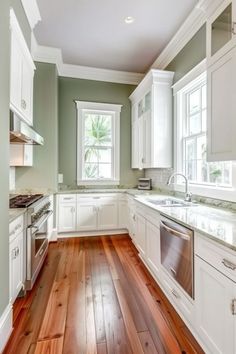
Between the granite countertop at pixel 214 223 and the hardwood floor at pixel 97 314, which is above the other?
the granite countertop at pixel 214 223

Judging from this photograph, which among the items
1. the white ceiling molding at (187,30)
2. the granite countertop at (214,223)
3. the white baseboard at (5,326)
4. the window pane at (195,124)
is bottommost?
the white baseboard at (5,326)

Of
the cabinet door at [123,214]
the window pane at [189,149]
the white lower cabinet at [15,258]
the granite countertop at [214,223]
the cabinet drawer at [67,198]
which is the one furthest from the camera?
the cabinet door at [123,214]

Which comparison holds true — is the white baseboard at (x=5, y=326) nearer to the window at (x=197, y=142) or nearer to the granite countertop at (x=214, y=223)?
the granite countertop at (x=214, y=223)

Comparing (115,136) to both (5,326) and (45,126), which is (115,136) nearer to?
(45,126)

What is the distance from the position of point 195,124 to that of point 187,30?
1.22 meters

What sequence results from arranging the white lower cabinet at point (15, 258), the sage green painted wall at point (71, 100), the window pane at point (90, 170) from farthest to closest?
the window pane at point (90, 170), the sage green painted wall at point (71, 100), the white lower cabinet at point (15, 258)

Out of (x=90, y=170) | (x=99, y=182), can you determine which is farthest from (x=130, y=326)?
(x=90, y=170)

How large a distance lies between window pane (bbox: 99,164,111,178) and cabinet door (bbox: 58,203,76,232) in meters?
0.95

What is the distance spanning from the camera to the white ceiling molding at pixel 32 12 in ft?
8.11

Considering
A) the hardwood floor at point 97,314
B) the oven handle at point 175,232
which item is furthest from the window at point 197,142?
the hardwood floor at point 97,314

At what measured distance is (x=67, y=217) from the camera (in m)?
3.82

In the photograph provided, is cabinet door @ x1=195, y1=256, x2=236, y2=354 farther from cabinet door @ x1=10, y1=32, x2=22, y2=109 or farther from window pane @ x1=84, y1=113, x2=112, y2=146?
window pane @ x1=84, y1=113, x2=112, y2=146

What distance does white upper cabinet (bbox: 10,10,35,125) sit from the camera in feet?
7.03

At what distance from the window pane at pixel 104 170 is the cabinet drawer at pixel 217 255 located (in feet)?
10.2
